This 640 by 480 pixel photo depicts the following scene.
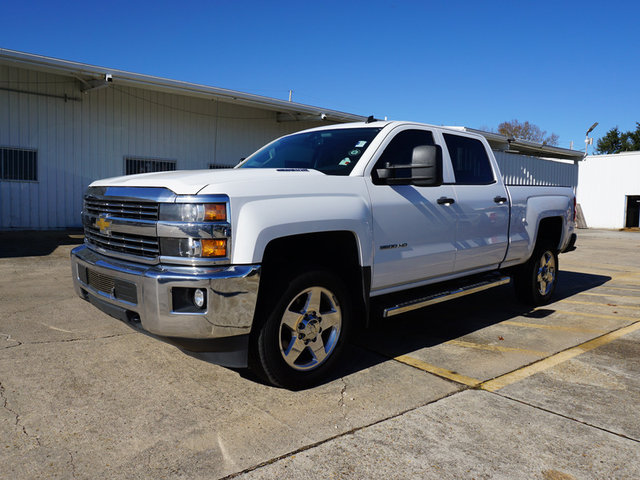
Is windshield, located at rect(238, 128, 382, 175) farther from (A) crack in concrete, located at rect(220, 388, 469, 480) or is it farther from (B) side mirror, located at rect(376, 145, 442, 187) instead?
(A) crack in concrete, located at rect(220, 388, 469, 480)

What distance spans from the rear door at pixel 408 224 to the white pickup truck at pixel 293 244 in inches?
0.5

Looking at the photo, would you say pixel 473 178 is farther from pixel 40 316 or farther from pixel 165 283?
pixel 40 316

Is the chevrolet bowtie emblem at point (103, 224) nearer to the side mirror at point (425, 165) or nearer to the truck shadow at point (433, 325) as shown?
the truck shadow at point (433, 325)

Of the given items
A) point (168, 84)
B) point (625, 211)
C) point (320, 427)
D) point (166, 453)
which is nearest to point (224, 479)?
point (166, 453)

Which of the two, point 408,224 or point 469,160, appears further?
point 469,160

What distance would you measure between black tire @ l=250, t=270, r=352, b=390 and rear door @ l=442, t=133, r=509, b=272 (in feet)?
5.38

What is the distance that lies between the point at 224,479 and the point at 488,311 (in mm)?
4551

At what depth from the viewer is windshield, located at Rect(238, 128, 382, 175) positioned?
4.36m

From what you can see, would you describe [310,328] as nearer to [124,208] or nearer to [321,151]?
[124,208]

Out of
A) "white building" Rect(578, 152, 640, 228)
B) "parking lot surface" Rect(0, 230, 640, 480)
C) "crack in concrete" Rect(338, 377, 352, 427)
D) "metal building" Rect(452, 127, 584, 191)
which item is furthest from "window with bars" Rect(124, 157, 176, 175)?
"white building" Rect(578, 152, 640, 228)

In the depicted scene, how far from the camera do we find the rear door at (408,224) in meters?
4.13

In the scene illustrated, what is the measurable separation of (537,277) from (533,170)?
20167 millimetres

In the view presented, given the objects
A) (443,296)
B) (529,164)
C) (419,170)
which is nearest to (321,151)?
(419,170)

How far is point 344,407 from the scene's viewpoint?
3.44m
